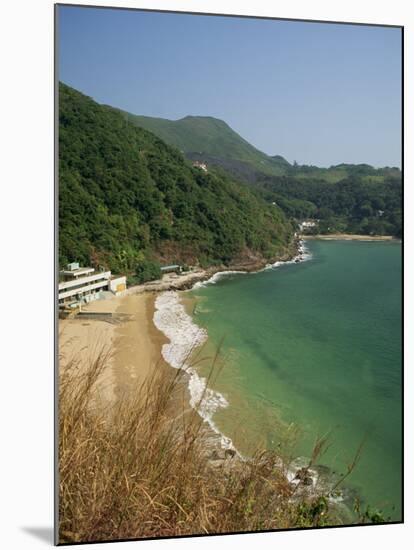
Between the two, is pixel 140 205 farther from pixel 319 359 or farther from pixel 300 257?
pixel 319 359

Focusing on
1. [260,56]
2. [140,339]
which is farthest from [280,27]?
[140,339]

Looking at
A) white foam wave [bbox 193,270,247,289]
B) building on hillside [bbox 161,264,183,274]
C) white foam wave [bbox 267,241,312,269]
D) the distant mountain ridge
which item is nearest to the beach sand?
building on hillside [bbox 161,264,183,274]

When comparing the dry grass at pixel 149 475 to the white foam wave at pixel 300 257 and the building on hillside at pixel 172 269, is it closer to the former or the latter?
the building on hillside at pixel 172 269

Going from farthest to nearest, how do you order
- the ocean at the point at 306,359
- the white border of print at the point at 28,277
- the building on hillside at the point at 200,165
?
the building on hillside at the point at 200,165 → the ocean at the point at 306,359 → the white border of print at the point at 28,277

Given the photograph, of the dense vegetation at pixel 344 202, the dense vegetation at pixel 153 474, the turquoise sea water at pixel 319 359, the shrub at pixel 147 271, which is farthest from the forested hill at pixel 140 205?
the dense vegetation at pixel 153 474

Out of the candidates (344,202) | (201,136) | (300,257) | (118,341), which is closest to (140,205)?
(201,136)

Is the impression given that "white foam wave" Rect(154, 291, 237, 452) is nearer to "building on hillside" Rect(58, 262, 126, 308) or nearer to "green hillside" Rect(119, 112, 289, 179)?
"building on hillside" Rect(58, 262, 126, 308)
